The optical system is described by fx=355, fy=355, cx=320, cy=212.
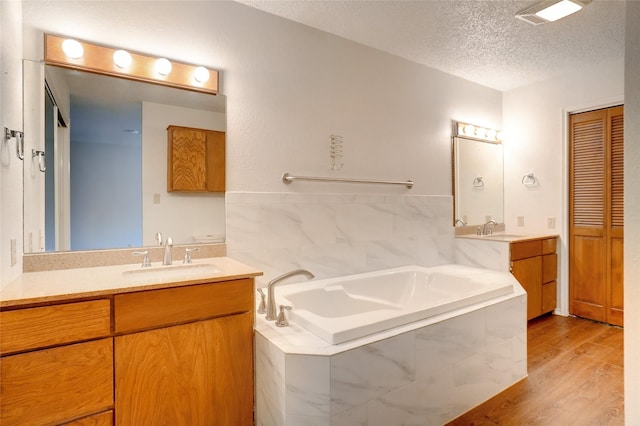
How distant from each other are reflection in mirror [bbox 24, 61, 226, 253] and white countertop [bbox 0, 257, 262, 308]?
20 cm

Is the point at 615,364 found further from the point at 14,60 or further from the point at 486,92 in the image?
the point at 14,60

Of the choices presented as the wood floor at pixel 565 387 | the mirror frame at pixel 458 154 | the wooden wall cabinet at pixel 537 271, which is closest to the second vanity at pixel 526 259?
the wooden wall cabinet at pixel 537 271

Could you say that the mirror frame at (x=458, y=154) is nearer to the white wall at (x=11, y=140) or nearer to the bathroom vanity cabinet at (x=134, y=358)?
the bathroom vanity cabinet at (x=134, y=358)

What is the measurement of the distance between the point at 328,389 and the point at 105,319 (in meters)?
0.93

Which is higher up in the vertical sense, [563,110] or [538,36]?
[538,36]

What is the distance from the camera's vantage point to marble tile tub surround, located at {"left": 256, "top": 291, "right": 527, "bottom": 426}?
4.86 feet

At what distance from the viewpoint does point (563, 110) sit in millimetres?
3578

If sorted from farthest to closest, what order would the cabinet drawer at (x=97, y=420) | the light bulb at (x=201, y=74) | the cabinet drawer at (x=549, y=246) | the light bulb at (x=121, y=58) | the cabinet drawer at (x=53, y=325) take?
1. the cabinet drawer at (x=549, y=246)
2. the light bulb at (x=201, y=74)
3. the light bulb at (x=121, y=58)
4. the cabinet drawer at (x=97, y=420)
5. the cabinet drawer at (x=53, y=325)

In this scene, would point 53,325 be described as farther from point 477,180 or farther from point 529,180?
point 529,180

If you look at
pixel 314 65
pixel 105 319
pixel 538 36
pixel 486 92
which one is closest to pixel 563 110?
pixel 486 92

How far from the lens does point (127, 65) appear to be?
1963 mm

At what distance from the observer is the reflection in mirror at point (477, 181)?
3.59m

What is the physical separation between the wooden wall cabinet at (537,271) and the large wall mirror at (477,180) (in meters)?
0.58

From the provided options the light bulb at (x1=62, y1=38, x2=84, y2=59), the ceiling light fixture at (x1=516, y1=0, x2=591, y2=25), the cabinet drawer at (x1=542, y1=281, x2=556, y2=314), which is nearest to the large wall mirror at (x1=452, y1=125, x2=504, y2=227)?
the cabinet drawer at (x1=542, y1=281, x2=556, y2=314)
